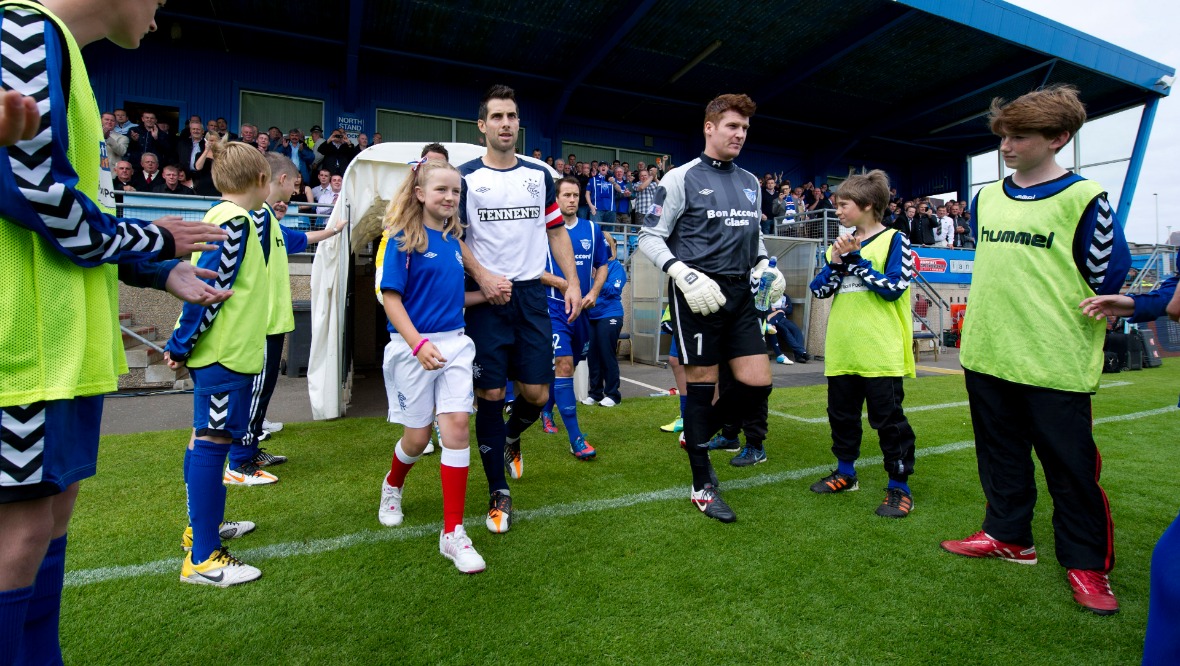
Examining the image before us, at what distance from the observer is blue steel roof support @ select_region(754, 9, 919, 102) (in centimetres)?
1365

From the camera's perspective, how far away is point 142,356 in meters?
7.49

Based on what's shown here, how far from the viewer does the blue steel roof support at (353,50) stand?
38.8 ft

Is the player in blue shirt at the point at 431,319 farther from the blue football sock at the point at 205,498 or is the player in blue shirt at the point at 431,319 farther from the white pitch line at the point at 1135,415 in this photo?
the white pitch line at the point at 1135,415

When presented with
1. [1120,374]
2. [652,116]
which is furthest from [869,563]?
[652,116]

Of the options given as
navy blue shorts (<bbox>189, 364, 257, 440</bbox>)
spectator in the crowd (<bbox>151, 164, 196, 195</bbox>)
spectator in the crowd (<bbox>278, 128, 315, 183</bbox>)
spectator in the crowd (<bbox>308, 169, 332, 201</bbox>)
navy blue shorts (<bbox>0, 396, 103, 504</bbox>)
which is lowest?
navy blue shorts (<bbox>189, 364, 257, 440</bbox>)

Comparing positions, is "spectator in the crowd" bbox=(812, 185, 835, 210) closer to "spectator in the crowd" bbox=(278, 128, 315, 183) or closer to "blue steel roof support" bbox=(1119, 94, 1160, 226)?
"blue steel roof support" bbox=(1119, 94, 1160, 226)

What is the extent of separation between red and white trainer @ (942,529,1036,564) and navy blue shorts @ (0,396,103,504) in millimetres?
3464

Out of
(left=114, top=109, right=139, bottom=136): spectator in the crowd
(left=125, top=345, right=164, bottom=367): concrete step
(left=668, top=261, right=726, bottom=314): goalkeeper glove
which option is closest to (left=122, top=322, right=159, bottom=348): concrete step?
(left=125, top=345, right=164, bottom=367): concrete step

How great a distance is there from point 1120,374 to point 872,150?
14980mm

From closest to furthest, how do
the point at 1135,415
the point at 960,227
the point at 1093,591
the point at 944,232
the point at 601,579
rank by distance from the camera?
1. the point at 1093,591
2. the point at 601,579
3. the point at 1135,415
4. the point at 944,232
5. the point at 960,227

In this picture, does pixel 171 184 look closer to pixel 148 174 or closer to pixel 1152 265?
pixel 148 174

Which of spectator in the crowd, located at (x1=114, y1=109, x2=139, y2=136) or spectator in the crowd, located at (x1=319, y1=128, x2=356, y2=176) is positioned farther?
spectator in the crowd, located at (x1=319, y1=128, x2=356, y2=176)

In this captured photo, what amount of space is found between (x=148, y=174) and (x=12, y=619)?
1089 cm

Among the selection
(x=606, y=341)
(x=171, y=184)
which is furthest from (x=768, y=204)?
(x=171, y=184)
